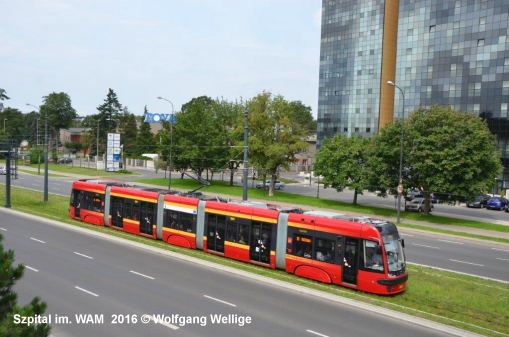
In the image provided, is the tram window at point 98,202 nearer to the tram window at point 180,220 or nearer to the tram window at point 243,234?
the tram window at point 180,220

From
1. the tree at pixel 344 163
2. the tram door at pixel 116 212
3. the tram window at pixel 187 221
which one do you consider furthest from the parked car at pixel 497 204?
the tram door at pixel 116 212

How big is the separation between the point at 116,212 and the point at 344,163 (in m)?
28.1

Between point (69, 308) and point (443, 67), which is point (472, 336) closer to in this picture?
point (69, 308)

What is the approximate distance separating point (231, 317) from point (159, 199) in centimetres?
1305

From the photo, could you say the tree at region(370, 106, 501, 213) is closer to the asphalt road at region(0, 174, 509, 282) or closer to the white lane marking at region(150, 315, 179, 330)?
the asphalt road at region(0, 174, 509, 282)

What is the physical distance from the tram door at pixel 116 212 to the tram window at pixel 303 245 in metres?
13.5

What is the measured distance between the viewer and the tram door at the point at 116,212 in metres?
28.4

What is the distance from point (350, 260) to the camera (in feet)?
56.2

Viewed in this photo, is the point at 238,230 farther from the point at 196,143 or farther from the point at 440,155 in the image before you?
the point at 196,143

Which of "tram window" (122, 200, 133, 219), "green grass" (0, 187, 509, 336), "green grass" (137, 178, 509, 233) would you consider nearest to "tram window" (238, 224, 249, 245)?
"green grass" (0, 187, 509, 336)

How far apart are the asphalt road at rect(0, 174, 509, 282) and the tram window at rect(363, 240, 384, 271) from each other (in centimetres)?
789

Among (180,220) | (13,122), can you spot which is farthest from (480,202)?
(13,122)

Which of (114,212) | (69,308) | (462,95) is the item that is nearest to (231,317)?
(69,308)

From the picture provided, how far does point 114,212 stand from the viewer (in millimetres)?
28797
